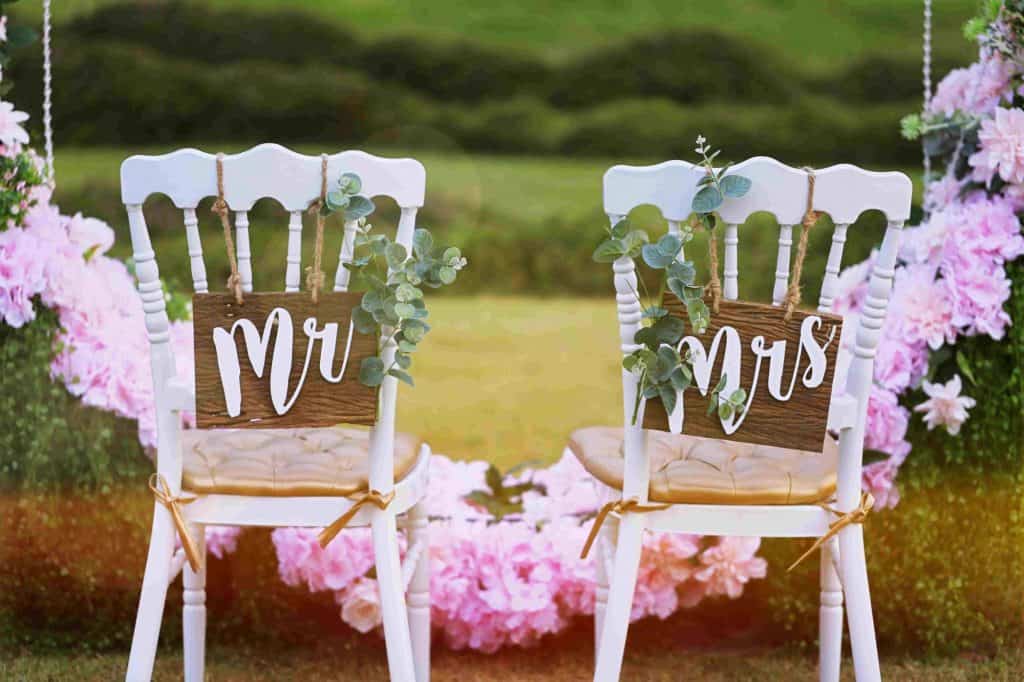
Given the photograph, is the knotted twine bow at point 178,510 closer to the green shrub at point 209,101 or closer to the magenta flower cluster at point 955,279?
the magenta flower cluster at point 955,279

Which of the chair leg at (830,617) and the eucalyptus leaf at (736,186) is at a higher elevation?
the eucalyptus leaf at (736,186)

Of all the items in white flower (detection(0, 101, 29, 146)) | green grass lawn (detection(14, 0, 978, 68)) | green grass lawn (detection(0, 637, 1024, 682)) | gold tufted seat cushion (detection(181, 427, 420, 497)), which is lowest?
green grass lawn (detection(0, 637, 1024, 682))

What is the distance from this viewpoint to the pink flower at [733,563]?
2.03 metres

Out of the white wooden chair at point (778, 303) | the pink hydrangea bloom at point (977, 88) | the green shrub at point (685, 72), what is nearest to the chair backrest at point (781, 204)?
the white wooden chair at point (778, 303)

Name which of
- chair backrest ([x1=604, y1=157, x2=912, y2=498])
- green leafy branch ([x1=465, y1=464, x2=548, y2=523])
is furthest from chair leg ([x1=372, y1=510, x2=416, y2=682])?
green leafy branch ([x1=465, y1=464, x2=548, y2=523])

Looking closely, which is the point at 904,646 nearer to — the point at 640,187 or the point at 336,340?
the point at 640,187

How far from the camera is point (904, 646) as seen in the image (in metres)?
2.02

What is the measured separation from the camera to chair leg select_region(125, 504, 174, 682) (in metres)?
1.48

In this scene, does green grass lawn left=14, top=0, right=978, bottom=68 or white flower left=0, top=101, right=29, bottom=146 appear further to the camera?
green grass lawn left=14, top=0, right=978, bottom=68

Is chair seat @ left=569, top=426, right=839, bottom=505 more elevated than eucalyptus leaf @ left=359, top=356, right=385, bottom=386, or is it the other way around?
eucalyptus leaf @ left=359, top=356, right=385, bottom=386

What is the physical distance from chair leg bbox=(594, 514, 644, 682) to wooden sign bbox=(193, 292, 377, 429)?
1.22 feet

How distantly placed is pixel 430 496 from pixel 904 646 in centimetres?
93

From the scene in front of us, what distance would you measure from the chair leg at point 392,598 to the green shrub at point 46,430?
0.74 metres

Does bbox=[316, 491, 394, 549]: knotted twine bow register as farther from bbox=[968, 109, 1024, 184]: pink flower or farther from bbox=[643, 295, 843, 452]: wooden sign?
bbox=[968, 109, 1024, 184]: pink flower
